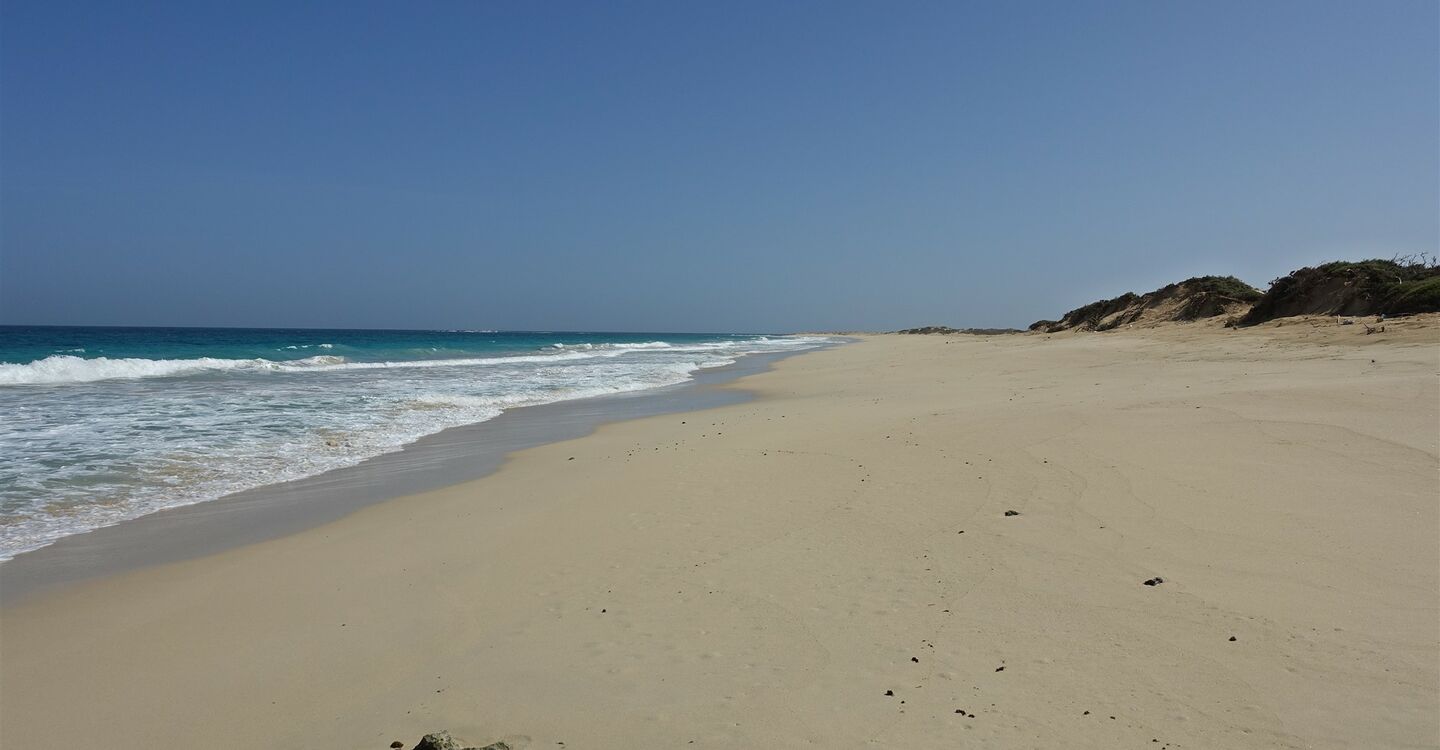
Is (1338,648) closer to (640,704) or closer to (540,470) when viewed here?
(640,704)

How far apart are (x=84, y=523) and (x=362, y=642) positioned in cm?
468

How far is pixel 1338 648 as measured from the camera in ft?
10.3

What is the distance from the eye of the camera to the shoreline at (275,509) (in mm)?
5379

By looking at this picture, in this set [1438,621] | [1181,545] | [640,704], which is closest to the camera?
[640,704]

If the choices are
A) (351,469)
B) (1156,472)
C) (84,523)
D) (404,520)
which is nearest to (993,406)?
(1156,472)

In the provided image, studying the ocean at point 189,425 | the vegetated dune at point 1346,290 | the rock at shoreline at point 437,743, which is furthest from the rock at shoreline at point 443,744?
the vegetated dune at point 1346,290

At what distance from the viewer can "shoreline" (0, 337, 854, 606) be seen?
538cm

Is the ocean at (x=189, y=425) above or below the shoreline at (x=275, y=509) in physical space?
above

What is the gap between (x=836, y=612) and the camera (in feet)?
12.8

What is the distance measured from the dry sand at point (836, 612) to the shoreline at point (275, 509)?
390 mm

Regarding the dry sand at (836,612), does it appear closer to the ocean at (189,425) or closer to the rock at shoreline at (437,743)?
the rock at shoreline at (437,743)

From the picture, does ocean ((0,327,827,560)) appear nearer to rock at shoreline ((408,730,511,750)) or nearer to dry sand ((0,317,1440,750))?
dry sand ((0,317,1440,750))

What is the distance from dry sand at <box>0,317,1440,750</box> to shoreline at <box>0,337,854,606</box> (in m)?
0.39

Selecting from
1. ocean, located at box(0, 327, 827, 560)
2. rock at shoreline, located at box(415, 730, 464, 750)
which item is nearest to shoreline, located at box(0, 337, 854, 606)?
ocean, located at box(0, 327, 827, 560)
